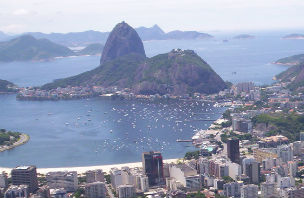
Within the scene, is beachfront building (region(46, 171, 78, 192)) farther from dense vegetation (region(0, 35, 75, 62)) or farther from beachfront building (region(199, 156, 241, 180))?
dense vegetation (region(0, 35, 75, 62))

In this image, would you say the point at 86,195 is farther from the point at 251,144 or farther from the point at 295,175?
the point at 251,144

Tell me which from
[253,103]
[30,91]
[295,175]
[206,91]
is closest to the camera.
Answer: [295,175]

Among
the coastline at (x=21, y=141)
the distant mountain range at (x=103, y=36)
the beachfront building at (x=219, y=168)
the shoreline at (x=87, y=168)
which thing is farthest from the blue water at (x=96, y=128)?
the distant mountain range at (x=103, y=36)

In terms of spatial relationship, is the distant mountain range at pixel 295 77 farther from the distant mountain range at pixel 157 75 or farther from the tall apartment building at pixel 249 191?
the tall apartment building at pixel 249 191

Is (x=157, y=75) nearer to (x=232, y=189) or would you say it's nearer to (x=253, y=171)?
(x=253, y=171)

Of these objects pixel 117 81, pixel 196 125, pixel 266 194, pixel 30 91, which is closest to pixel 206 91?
pixel 117 81

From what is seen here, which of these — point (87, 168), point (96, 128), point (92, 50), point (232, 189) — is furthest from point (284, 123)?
point (92, 50)
